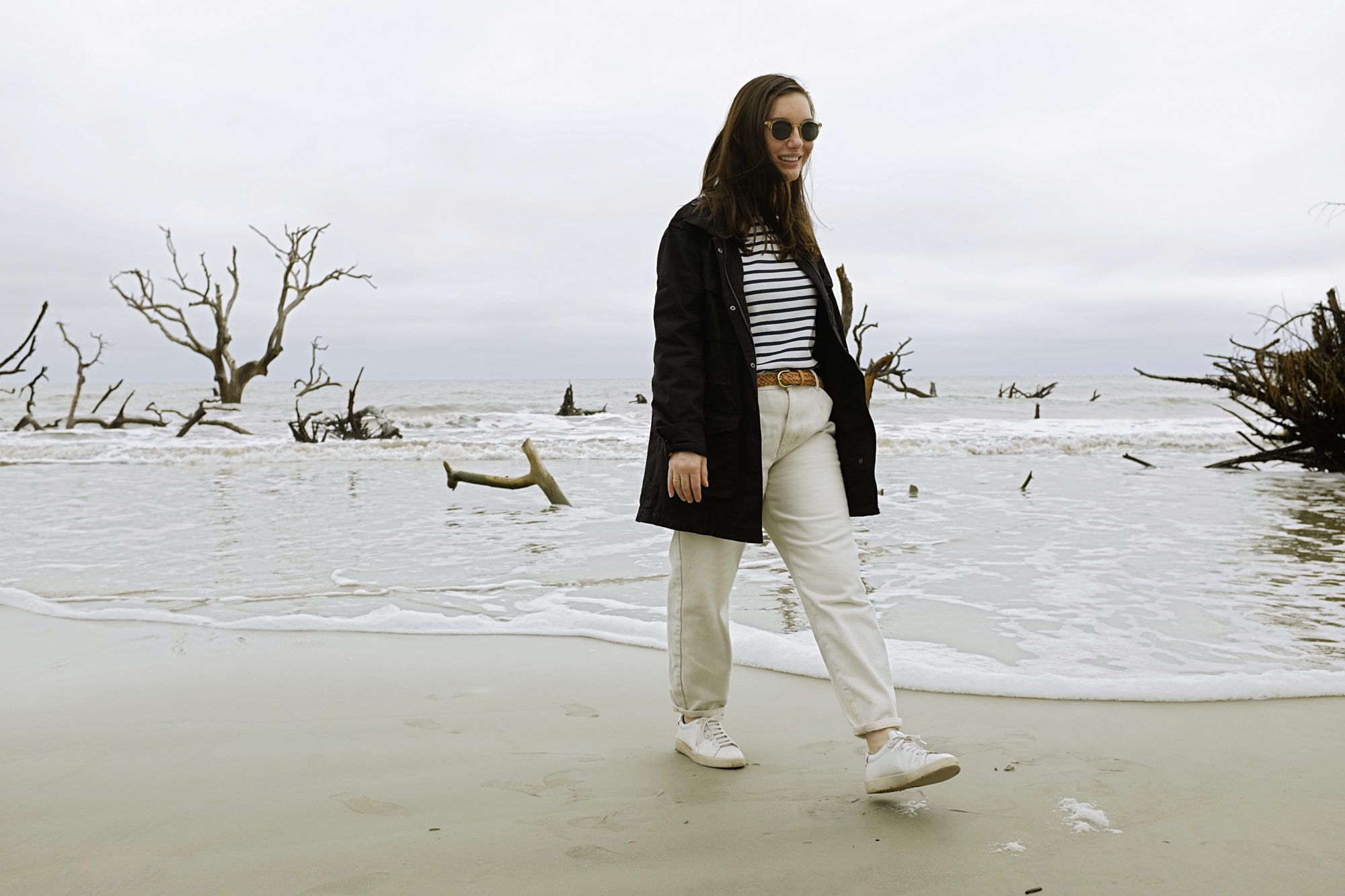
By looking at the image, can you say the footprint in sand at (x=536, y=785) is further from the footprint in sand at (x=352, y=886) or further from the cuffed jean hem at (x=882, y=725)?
the cuffed jean hem at (x=882, y=725)

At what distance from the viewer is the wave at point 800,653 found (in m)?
3.11

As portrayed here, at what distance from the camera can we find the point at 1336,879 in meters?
1.82

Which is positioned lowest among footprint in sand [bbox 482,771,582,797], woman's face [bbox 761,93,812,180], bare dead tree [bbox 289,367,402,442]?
footprint in sand [bbox 482,771,582,797]

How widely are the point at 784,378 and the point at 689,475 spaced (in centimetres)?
34

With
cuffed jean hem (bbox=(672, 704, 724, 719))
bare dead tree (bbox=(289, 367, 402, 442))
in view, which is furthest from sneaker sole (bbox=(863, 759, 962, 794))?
bare dead tree (bbox=(289, 367, 402, 442))

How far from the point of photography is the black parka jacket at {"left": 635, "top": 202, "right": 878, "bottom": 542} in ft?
7.55

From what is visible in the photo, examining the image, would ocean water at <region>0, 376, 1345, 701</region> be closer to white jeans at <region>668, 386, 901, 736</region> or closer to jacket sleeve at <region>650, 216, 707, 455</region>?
white jeans at <region>668, 386, 901, 736</region>

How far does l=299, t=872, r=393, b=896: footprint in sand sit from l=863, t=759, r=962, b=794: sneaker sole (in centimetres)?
105

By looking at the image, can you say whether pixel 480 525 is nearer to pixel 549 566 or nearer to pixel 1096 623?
Answer: pixel 549 566

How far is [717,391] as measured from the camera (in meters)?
2.33

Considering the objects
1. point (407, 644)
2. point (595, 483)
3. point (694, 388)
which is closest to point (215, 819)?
point (694, 388)

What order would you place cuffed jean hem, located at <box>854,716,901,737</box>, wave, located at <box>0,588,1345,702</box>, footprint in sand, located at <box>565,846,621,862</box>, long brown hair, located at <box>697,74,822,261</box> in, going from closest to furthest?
footprint in sand, located at <box>565,846,621,862</box> → cuffed jean hem, located at <box>854,716,901,737</box> → long brown hair, located at <box>697,74,822,261</box> → wave, located at <box>0,588,1345,702</box>

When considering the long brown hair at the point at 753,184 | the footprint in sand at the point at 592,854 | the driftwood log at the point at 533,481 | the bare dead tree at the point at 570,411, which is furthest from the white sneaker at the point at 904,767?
the bare dead tree at the point at 570,411

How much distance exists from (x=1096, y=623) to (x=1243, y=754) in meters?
1.63
